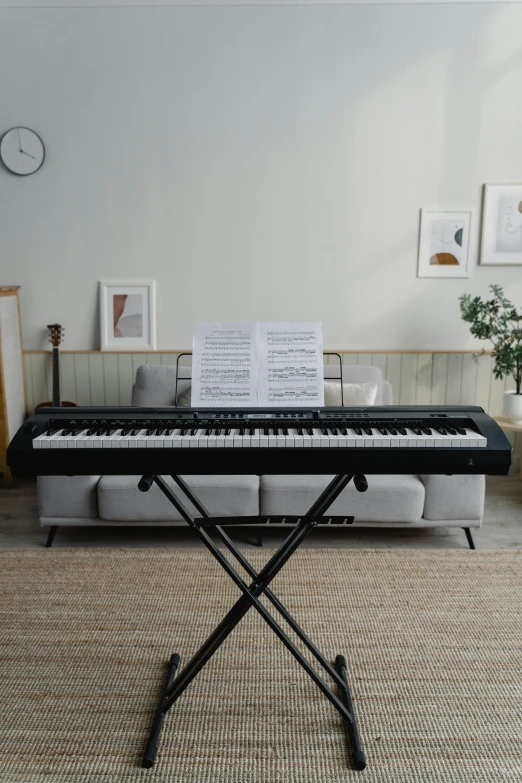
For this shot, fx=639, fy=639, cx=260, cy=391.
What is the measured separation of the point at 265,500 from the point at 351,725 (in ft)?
4.52

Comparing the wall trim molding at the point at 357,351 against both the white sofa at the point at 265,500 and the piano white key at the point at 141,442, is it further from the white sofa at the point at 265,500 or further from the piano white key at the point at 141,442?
the piano white key at the point at 141,442

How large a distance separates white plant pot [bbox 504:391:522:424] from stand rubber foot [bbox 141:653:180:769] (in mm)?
2514

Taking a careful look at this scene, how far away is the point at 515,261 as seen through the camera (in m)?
4.09

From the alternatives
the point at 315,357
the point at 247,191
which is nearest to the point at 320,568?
the point at 315,357

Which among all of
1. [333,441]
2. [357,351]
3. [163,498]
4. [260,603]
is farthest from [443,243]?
[260,603]

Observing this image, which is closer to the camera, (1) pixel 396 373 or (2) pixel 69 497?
(2) pixel 69 497

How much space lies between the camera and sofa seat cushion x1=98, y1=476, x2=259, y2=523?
3133mm

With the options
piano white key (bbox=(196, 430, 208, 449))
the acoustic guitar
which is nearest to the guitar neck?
the acoustic guitar

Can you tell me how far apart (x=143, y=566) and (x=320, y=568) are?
2.70ft

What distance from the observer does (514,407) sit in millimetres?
3777

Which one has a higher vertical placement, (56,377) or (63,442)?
(63,442)

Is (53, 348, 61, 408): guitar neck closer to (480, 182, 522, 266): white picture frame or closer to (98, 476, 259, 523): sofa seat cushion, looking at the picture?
(98, 476, 259, 523): sofa seat cushion

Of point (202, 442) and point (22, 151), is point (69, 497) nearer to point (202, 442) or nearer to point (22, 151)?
point (202, 442)

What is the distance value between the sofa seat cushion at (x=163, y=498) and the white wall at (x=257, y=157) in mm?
1358
